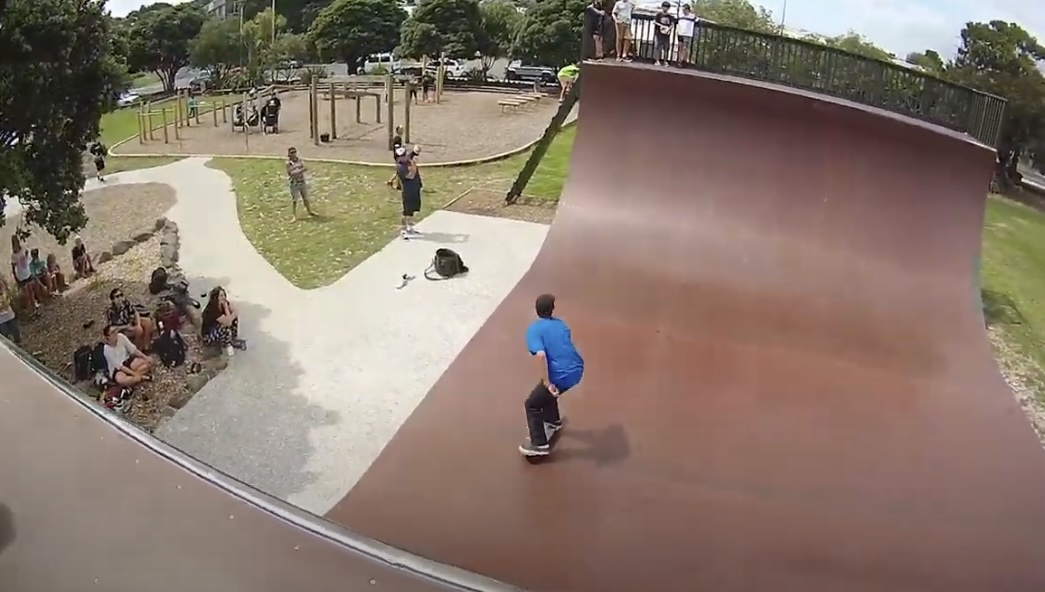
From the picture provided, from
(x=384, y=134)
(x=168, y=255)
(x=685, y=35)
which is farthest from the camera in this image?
(x=384, y=134)

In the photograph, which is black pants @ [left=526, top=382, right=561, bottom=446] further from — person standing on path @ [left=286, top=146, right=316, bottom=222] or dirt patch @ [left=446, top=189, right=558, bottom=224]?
person standing on path @ [left=286, top=146, right=316, bottom=222]

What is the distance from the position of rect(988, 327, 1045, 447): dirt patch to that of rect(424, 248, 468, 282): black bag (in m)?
5.34

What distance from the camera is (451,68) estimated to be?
24.4 m

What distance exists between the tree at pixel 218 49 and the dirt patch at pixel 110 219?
9.32m

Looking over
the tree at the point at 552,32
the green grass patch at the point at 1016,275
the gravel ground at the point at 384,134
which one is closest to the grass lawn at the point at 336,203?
the gravel ground at the point at 384,134

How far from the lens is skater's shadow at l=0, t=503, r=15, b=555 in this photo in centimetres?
176

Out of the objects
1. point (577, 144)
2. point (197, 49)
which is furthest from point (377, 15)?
point (577, 144)

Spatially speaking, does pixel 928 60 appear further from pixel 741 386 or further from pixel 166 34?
pixel 166 34

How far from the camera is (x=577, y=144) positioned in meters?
9.52

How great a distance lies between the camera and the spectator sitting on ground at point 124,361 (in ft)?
21.6

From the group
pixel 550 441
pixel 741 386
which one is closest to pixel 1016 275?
pixel 741 386

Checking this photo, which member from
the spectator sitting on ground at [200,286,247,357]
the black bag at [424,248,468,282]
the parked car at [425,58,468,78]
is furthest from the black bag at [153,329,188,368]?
the parked car at [425,58,468,78]

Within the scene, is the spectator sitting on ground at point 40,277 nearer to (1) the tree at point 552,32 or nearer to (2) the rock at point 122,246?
(2) the rock at point 122,246

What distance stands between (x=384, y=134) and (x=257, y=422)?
428 inches
